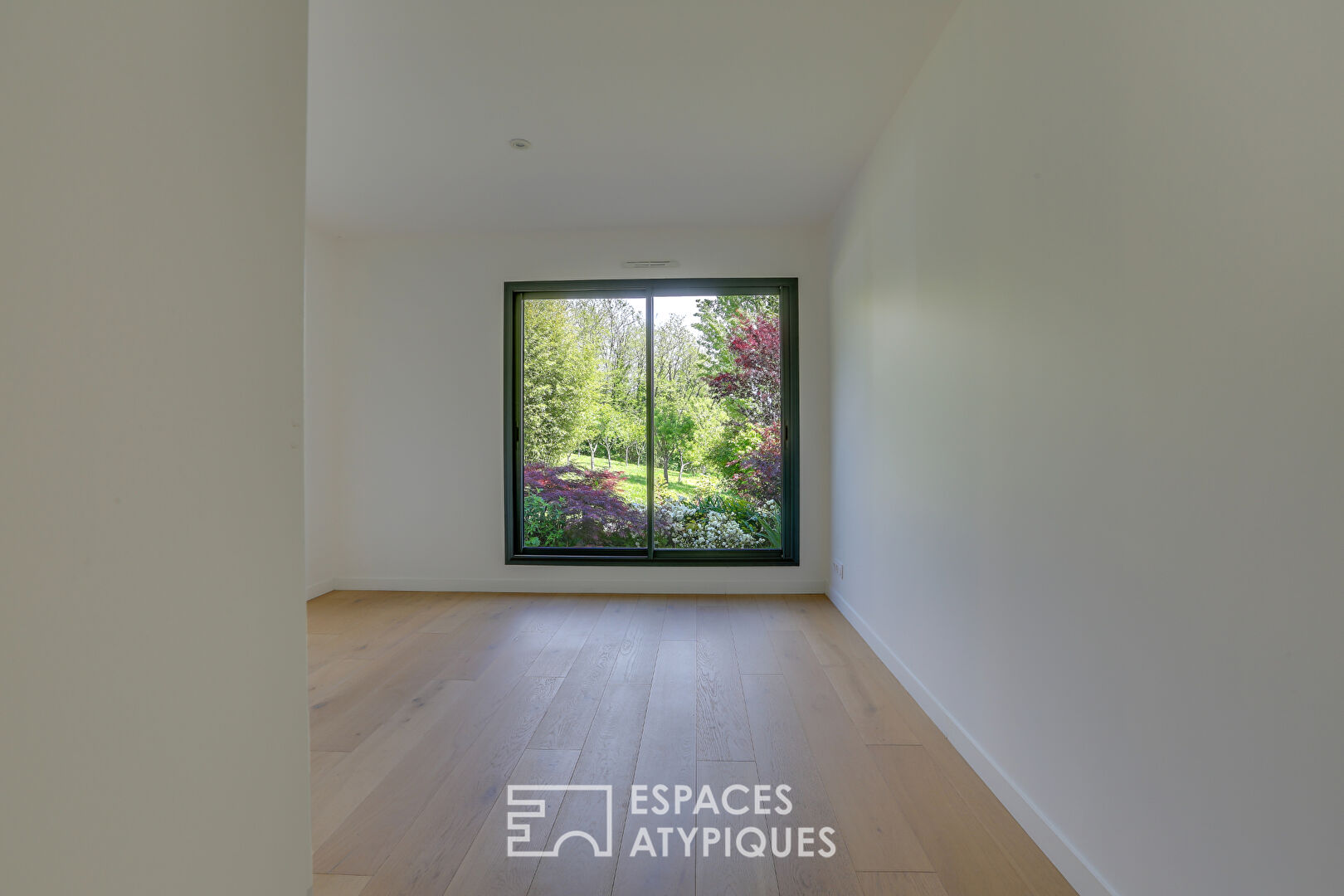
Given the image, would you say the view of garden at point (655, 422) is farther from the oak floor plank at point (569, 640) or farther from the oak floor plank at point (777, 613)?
the oak floor plank at point (569, 640)

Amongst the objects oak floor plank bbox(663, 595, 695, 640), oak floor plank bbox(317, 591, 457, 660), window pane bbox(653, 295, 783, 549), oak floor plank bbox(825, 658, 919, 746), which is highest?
window pane bbox(653, 295, 783, 549)

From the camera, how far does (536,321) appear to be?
4.59 m

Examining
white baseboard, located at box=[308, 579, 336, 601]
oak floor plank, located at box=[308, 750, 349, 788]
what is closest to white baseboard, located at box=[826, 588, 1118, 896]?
oak floor plank, located at box=[308, 750, 349, 788]

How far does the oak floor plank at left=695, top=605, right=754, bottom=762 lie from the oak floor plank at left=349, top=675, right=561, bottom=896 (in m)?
0.65

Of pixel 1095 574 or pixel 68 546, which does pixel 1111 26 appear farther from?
pixel 68 546

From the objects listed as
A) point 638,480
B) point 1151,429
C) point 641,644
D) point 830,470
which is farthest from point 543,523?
point 1151,429

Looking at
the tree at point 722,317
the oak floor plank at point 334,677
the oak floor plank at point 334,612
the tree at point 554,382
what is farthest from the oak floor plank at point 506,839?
the tree at point 722,317

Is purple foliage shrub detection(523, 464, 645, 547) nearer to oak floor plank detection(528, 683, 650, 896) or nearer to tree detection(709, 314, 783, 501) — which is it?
tree detection(709, 314, 783, 501)

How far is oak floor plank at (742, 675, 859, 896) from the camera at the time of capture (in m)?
1.50

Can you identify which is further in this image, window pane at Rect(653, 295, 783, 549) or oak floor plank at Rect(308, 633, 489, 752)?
window pane at Rect(653, 295, 783, 549)

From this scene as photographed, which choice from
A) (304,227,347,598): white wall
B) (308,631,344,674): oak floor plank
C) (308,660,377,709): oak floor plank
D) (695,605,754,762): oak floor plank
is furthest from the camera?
(304,227,347,598): white wall

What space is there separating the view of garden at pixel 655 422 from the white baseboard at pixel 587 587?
0.94 ft

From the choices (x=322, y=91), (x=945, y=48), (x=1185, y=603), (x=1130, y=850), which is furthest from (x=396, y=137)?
(x=1130, y=850)

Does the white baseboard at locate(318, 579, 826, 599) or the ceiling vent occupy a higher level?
the ceiling vent
